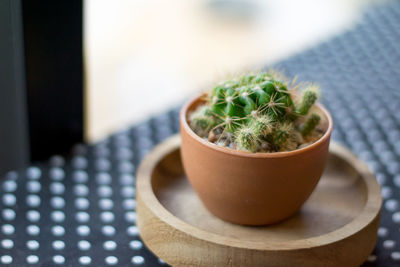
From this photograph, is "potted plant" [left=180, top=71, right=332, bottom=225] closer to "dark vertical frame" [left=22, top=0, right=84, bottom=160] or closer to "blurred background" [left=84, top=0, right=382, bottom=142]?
"dark vertical frame" [left=22, top=0, right=84, bottom=160]

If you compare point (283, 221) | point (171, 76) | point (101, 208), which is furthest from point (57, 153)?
point (171, 76)

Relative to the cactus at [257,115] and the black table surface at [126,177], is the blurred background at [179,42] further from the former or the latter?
the cactus at [257,115]

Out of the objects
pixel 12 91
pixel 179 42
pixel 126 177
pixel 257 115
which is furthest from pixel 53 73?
pixel 179 42

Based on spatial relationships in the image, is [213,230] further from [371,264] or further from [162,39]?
[162,39]

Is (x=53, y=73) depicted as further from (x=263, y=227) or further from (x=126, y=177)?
(x=263, y=227)

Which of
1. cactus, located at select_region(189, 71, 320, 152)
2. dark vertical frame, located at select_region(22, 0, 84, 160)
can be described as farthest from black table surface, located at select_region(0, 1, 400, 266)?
cactus, located at select_region(189, 71, 320, 152)

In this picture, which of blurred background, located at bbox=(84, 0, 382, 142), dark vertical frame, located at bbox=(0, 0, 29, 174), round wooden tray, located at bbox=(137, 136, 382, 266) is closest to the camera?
round wooden tray, located at bbox=(137, 136, 382, 266)
